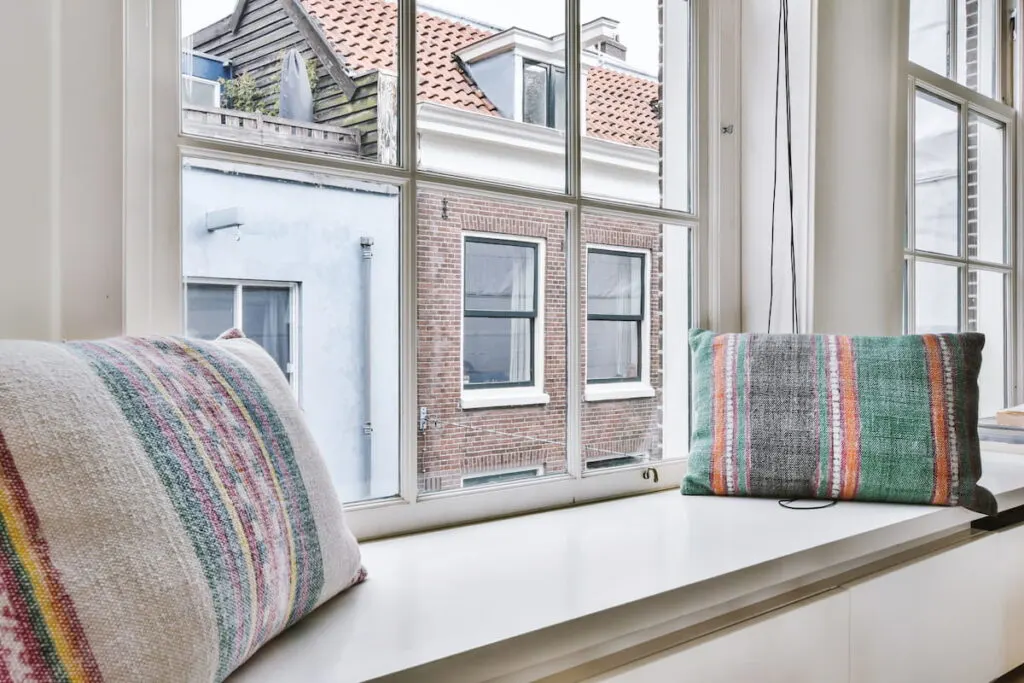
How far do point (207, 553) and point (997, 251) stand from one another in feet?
8.60

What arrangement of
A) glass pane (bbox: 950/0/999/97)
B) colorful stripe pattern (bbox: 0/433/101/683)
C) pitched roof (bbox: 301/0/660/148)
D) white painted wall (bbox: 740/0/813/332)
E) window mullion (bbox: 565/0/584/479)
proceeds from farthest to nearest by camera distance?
glass pane (bbox: 950/0/999/97)
white painted wall (bbox: 740/0/813/332)
window mullion (bbox: 565/0/584/479)
pitched roof (bbox: 301/0/660/148)
colorful stripe pattern (bbox: 0/433/101/683)

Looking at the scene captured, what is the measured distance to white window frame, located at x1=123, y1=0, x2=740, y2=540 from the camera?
0.94 m

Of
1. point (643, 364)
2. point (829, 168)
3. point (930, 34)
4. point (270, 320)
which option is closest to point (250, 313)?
point (270, 320)

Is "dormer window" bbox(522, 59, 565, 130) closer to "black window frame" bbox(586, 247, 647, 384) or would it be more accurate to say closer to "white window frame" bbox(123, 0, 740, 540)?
"white window frame" bbox(123, 0, 740, 540)

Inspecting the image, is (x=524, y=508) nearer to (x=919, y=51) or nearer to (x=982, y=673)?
(x=982, y=673)

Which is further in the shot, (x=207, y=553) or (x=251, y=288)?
(x=251, y=288)

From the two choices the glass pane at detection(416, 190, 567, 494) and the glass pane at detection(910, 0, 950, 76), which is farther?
the glass pane at detection(910, 0, 950, 76)

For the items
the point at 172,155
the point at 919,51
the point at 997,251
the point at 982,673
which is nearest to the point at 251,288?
the point at 172,155

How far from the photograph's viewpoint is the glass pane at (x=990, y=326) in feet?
7.75

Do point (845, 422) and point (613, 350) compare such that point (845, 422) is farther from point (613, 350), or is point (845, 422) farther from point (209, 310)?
point (209, 310)

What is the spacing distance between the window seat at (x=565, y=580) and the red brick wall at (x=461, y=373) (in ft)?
0.37

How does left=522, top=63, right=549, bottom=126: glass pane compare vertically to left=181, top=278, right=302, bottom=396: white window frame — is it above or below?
above

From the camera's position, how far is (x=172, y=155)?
0.97m

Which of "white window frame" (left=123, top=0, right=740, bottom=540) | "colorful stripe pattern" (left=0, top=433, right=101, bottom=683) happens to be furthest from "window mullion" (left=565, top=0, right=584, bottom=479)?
"colorful stripe pattern" (left=0, top=433, right=101, bottom=683)
